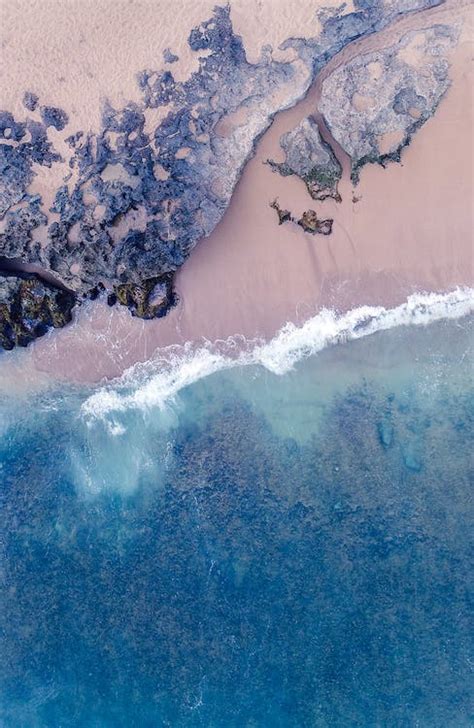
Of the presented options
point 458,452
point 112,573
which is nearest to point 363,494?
point 458,452

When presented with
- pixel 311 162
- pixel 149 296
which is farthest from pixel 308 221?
pixel 149 296

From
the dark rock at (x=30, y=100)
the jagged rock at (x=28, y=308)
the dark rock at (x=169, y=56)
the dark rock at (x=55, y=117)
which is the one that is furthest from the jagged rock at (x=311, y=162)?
the jagged rock at (x=28, y=308)

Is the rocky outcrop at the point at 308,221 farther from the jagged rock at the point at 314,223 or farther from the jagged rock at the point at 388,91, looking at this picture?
the jagged rock at the point at 388,91

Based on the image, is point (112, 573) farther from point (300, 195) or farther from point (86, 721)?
point (300, 195)

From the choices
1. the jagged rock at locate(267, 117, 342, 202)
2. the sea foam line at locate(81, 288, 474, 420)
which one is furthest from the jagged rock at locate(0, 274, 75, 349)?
the jagged rock at locate(267, 117, 342, 202)

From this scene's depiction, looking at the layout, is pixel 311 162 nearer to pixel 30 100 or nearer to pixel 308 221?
pixel 308 221

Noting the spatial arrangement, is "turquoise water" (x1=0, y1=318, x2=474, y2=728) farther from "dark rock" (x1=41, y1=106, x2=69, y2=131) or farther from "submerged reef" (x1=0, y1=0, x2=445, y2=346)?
"dark rock" (x1=41, y1=106, x2=69, y2=131)
